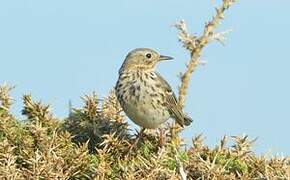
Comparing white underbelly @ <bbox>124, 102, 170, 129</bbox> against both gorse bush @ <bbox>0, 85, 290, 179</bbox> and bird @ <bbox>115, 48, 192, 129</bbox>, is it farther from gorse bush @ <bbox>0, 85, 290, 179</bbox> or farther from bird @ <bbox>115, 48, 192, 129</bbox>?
gorse bush @ <bbox>0, 85, 290, 179</bbox>

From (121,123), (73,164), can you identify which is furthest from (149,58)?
(73,164)

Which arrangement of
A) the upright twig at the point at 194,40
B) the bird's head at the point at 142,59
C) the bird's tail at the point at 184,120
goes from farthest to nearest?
the bird's head at the point at 142,59 → the bird's tail at the point at 184,120 → the upright twig at the point at 194,40

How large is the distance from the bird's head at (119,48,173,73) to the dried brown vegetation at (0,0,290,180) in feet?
5.82

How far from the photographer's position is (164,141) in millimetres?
7246

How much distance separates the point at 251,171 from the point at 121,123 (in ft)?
6.11

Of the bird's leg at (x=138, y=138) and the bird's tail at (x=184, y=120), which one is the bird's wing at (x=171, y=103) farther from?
the bird's leg at (x=138, y=138)

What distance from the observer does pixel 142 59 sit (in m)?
9.96

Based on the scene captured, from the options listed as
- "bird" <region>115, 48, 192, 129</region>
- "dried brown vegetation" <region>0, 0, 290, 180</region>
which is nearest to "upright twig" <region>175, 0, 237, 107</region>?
"dried brown vegetation" <region>0, 0, 290, 180</region>

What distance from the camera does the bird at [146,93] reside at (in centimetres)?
907

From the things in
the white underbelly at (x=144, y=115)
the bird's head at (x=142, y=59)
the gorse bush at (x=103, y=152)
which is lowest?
the gorse bush at (x=103, y=152)

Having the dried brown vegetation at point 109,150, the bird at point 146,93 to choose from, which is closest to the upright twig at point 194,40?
the dried brown vegetation at point 109,150

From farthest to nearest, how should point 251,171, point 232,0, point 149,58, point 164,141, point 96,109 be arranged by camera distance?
point 149,58 → point 96,109 → point 164,141 → point 232,0 → point 251,171

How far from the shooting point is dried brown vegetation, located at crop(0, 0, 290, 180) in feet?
17.7

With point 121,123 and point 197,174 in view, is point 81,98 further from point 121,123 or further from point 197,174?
point 197,174
